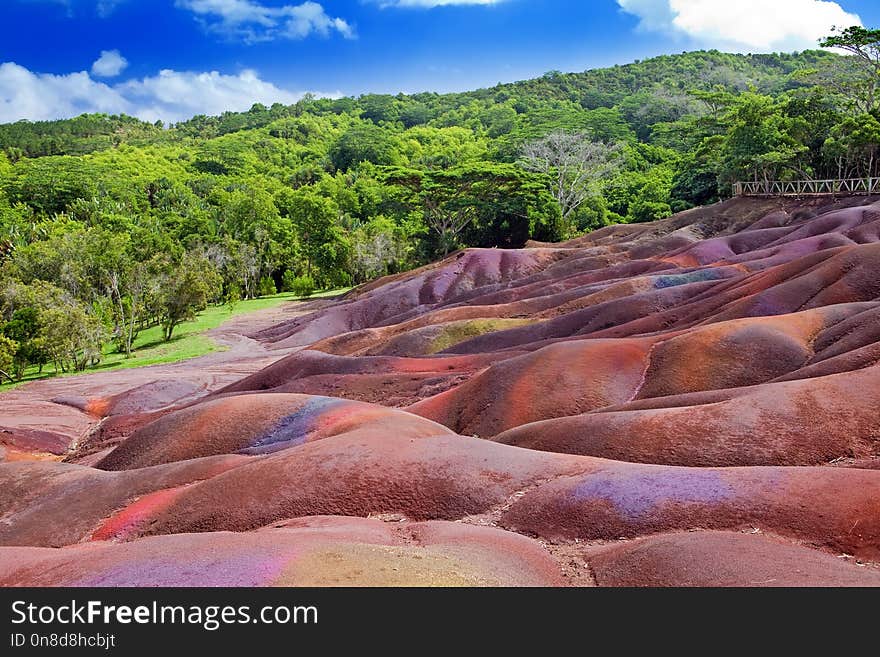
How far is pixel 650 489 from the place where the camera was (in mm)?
9203

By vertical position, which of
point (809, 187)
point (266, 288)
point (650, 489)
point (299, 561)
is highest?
point (809, 187)

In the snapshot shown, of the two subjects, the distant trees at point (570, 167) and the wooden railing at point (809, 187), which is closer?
the wooden railing at point (809, 187)

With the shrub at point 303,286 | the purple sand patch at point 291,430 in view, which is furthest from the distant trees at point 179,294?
the purple sand patch at point 291,430

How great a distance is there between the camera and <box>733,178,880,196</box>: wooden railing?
50.2m

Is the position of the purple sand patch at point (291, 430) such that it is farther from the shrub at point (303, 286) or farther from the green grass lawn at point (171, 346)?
the shrub at point (303, 286)

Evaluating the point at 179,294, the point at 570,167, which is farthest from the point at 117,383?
the point at 570,167

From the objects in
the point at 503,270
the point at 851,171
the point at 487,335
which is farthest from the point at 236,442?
the point at 851,171

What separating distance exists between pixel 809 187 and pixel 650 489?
175 ft

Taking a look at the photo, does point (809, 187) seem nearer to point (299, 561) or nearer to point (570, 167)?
point (570, 167)

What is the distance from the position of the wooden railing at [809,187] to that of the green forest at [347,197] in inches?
50.0

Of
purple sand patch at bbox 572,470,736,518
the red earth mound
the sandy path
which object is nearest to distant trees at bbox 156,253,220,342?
the sandy path

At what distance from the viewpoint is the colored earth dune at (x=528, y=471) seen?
6941 mm

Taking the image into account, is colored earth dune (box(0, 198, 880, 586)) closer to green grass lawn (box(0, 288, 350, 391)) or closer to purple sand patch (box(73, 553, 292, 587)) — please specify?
purple sand patch (box(73, 553, 292, 587))

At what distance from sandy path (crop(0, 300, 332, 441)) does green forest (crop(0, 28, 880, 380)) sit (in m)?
3.91
